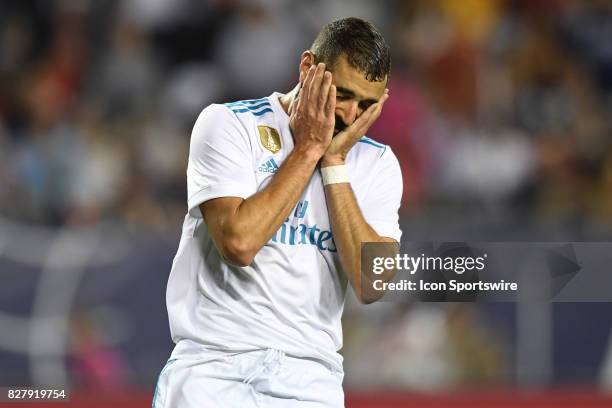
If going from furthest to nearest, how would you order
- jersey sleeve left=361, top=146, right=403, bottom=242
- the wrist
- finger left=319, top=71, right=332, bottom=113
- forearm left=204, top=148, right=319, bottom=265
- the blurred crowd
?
the blurred crowd → jersey sleeve left=361, top=146, right=403, bottom=242 → the wrist → finger left=319, top=71, right=332, bottom=113 → forearm left=204, top=148, right=319, bottom=265

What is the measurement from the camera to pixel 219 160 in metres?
2.89

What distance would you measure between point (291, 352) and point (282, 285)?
7.3 inches

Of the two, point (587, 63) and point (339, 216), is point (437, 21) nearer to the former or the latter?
point (587, 63)

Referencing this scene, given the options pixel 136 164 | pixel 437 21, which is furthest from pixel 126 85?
pixel 437 21

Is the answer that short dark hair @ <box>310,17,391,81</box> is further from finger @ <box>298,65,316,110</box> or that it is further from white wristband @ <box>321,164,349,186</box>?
white wristband @ <box>321,164,349,186</box>

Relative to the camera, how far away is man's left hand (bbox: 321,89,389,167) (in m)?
2.95

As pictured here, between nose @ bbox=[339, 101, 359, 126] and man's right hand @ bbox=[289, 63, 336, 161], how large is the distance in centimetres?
6

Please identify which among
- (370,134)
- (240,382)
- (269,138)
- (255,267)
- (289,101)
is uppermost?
(370,134)

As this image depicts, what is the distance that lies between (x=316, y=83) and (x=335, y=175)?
0.26 meters

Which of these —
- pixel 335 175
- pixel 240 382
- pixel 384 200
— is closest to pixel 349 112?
pixel 335 175

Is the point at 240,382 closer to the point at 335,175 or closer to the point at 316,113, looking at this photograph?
the point at 335,175

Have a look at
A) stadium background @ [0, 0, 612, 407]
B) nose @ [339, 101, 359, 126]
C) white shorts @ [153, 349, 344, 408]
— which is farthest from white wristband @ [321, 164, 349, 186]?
stadium background @ [0, 0, 612, 407]

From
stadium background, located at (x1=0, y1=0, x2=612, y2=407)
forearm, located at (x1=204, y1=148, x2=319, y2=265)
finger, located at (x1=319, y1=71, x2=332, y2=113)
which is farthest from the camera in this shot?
stadium background, located at (x1=0, y1=0, x2=612, y2=407)

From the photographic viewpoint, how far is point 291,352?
2.90 meters
